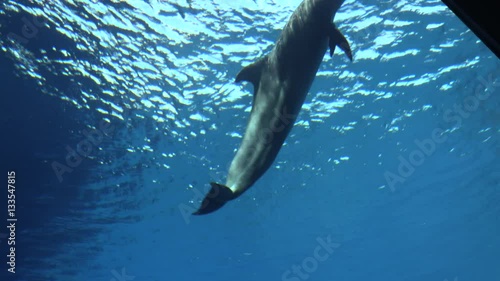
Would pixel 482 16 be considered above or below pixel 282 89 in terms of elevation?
above

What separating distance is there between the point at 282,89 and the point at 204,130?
14018 mm

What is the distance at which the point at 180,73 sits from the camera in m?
13.0

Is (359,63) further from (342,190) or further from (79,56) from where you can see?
(342,190)

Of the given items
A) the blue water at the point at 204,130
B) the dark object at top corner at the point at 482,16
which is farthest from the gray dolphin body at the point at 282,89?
the blue water at the point at 204,130

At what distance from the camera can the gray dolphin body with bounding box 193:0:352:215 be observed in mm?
2893

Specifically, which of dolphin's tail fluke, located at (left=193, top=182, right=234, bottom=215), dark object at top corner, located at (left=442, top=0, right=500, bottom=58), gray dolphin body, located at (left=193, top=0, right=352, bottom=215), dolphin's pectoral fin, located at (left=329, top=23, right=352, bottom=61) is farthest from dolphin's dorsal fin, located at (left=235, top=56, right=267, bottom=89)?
dark object at top corner, located at (left=442, top=0, right=500, bottom=58)

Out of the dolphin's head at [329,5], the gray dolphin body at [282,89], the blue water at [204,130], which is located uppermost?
the dolphin's head at [329,5]

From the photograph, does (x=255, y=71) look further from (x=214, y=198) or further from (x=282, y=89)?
(x=214, y=198)

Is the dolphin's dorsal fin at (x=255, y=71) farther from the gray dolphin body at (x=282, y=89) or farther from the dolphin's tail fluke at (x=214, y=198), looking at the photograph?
the dolphin's tail fluke at (x=214, y=198)

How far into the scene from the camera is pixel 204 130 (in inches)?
665

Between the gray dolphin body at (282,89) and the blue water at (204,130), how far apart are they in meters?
8.17

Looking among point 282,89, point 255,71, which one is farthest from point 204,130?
point 282,89

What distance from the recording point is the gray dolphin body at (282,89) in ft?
9.49

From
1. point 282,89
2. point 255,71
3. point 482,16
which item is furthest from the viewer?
point 255,71
